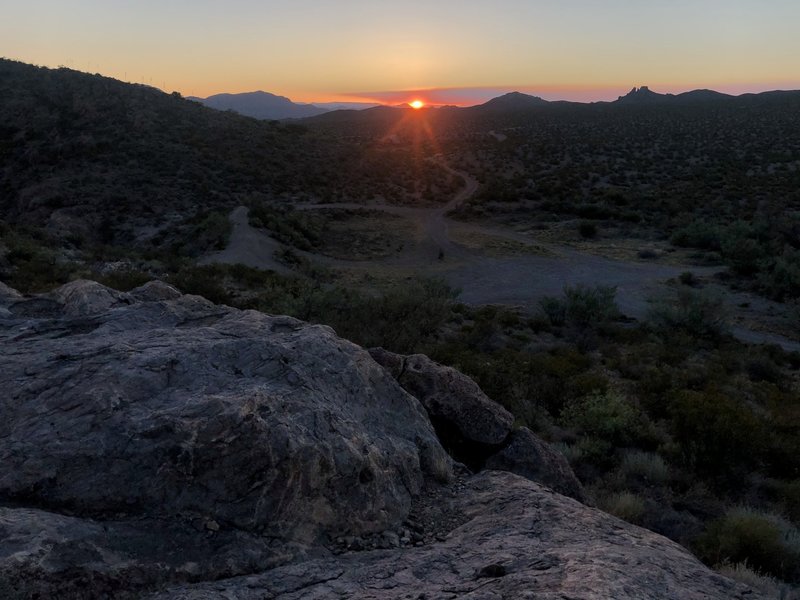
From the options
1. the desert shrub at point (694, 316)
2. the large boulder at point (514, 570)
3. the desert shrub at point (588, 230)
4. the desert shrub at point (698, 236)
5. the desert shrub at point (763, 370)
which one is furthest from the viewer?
the desert shrub at point (588, 230)

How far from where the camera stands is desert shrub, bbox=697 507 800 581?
5375 mm

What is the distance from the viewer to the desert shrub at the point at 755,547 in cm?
538

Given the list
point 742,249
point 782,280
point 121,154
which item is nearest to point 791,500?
point 782,280

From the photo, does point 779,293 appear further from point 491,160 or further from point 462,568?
point 491,160

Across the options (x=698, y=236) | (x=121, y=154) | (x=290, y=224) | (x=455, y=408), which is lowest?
(x=698, y=236)

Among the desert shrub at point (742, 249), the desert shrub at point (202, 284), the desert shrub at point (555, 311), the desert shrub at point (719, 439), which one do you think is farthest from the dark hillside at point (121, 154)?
the desert shrub at point (719, 439)

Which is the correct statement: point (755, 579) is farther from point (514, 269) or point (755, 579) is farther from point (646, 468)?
point (514, 269)

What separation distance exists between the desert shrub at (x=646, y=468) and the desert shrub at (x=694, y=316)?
10538 millimetres

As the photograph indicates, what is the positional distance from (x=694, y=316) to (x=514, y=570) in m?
16.8

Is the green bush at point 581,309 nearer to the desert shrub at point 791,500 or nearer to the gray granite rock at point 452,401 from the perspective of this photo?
the desert shrub at point 791,500

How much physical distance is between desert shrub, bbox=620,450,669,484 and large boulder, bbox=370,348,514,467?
8.23 ft

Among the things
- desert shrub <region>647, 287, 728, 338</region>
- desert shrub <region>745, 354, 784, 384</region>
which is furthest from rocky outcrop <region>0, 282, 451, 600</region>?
desert shrub <region>647, 287, 728, 338</region>

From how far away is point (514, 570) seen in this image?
3.39 metres

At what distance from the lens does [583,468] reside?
25.8ft
